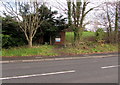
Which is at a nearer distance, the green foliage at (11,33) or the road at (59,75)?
the road at (59,75)

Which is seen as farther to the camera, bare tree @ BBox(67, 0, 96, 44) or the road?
bare tree @ BBox(67, 0, 96, 44)

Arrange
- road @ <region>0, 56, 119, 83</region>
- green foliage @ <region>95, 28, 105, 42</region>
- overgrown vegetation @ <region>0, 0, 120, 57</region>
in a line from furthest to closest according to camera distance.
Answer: green foliage @ <region>95, 28, 105, 42</region> < overgrown vegetation @ <region>0, 0, 120, 57</region> < road @ <region>0, 56, 119, 83</region>

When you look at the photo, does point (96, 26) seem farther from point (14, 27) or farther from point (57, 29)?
point (14, 27)

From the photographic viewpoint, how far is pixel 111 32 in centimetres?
1914

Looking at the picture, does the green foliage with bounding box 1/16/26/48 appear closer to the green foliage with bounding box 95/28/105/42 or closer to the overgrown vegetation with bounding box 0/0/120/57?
the overgrown vegetation with bounding box 0/0/120/57

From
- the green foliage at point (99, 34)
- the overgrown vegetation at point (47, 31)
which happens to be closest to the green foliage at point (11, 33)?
the overgrown vegetation at point (47, 31)

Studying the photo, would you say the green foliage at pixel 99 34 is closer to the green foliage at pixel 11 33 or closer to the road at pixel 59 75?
the green foliage at pixel 11 33

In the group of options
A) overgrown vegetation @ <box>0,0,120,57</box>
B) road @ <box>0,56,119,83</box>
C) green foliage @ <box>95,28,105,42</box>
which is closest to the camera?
road @ <box>0,56,119,83</box>

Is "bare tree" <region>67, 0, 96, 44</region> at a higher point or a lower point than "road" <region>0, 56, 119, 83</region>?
higher

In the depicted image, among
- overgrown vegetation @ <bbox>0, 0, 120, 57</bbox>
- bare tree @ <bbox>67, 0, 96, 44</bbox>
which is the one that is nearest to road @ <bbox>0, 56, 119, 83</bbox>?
overgrown vegetation @ <bbox>0, 0, 120, 57</bbox>

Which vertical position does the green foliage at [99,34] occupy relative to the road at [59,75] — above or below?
above

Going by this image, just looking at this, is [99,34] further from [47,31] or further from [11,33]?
[11,33]

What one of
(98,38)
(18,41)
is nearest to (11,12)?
(18,41)

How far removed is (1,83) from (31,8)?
10815 millimetres
